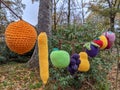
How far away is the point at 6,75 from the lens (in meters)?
4.85

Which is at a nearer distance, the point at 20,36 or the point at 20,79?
the point at 20,36

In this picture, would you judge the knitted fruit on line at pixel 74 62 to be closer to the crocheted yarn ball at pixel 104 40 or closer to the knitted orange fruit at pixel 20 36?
the crocheted yarn ball at pixel 104 40

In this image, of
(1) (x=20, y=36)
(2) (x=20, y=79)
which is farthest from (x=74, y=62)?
(2) (x=20, y=79)

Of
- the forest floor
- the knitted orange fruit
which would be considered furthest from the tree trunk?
the knitted orange fruit

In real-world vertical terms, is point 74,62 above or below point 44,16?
above

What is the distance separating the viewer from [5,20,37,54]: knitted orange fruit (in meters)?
1.63

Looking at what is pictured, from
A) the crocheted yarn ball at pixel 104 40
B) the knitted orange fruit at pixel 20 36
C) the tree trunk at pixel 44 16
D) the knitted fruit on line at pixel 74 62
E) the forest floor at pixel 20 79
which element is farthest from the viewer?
the tree trunk at pixel 44 16

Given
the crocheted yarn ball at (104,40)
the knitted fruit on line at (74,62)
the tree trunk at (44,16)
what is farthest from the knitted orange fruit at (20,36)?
the tree trunk at (44,16)

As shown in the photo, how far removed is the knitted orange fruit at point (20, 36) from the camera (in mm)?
1632

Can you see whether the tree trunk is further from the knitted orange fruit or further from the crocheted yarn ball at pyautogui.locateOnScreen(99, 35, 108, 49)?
the knitted orange fruit

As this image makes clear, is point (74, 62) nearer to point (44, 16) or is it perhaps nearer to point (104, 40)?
point (104, 40)

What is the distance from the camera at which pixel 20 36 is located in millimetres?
1648

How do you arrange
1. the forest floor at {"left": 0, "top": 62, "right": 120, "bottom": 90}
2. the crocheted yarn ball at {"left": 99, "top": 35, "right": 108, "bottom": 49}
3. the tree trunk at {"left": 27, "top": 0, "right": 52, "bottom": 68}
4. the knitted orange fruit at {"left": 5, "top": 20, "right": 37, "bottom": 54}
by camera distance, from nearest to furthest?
the knitted orange fruit at {"left": 5, "top": 20, "right": 37, "bottom": 54}, the crocheted yarn ball at {"left": 99, "top": 35, "right": 108, "bottom": 49}, the forest floor at {"left": 0, "top": 62, "right": 120, "bottom": 90}, the tree trunk at {"left": 27, "top": 0, "right": 52, "bottom": 68}

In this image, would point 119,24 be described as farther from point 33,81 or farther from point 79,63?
point 79,63
